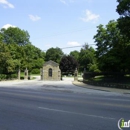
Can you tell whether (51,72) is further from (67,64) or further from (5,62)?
(67,64)

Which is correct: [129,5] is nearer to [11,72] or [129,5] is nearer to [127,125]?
[127,125]

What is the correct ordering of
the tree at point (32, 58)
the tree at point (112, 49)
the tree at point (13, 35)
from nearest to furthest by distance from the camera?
1. the tree at point (112, 49)
2. the tree at point (32, 58)
3. the tree at point (13, 35)

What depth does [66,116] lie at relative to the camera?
9.38m

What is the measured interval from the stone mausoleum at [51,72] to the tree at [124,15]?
28094 millimetres

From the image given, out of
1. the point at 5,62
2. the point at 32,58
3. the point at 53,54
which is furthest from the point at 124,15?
the point at 53,54

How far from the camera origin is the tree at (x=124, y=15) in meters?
28.1

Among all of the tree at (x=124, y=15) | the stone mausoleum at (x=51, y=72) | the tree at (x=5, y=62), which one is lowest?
the stone mausoleum at (x=51, y=72)

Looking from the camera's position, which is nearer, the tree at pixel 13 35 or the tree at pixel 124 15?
the tree at pixel 124 15

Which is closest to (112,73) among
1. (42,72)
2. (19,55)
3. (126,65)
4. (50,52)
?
(126,65)

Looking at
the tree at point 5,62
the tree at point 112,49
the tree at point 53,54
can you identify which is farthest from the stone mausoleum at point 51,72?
the tree at point 53,54

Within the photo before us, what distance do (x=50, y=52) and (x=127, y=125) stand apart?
116 metres

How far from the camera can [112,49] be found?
3606 cm

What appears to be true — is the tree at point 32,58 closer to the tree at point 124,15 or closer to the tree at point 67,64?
the tree at point 67,64

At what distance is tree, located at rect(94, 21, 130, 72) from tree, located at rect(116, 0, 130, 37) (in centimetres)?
156
